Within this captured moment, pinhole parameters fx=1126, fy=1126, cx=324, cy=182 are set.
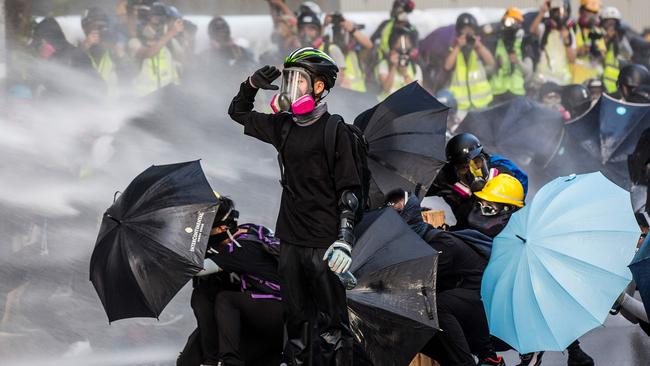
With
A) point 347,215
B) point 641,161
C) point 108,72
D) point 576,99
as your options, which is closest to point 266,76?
point 347,215

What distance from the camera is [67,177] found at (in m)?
9.12

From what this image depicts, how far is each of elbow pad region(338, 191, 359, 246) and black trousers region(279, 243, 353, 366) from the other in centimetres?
23

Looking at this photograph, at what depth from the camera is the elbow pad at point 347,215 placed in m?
4.88

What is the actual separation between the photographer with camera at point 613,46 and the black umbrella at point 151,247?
24.4 ft

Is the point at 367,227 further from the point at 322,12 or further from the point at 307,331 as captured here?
the point at 322,12

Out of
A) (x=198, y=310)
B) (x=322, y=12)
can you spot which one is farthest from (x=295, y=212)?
(x=322, y=12)

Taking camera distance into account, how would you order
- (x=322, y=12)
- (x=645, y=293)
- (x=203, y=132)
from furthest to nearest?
(x=322, y=12) → (x=203, y=132) → (x=645, y=293)

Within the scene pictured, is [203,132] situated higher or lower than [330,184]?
higher

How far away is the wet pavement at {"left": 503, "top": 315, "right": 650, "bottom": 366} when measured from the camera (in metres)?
7.92

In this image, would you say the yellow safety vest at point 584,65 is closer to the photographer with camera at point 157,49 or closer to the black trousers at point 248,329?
the photographer with camera at point 157,49

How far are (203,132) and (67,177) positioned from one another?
4.54ft

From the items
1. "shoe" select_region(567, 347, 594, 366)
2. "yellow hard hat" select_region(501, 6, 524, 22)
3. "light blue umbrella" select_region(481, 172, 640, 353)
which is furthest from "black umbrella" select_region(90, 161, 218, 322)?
"yellow hard hat" select_region(501, 6, 524, 22)

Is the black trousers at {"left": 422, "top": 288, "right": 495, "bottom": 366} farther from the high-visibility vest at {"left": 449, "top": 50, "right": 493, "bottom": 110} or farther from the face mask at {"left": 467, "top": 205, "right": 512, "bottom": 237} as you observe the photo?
the high-visibility vest at {"left": 449, "top": 50, "right": 493, "bottom": 110}

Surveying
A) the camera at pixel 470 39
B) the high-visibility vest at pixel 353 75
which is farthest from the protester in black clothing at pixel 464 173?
the camera at pixel 470 39
